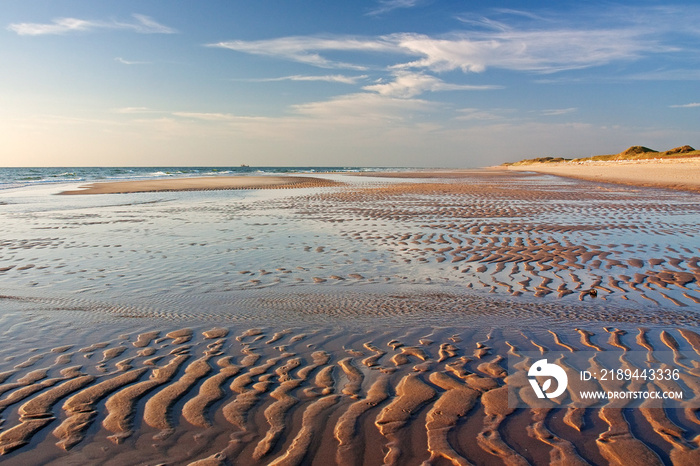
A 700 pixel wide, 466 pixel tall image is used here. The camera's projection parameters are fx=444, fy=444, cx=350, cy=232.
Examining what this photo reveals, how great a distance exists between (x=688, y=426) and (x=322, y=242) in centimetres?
853

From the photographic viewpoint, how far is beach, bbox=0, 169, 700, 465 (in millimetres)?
3112

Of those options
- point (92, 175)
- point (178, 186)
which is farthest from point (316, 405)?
point (92, 175)

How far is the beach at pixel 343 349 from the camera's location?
3.11m

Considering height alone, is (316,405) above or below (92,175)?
below

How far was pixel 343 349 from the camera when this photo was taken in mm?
4738

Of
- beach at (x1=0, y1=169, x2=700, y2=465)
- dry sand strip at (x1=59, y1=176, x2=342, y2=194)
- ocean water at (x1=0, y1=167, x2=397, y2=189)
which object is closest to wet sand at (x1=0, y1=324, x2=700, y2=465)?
beach at (x1=0, y1=169, x2=700, y2=465)

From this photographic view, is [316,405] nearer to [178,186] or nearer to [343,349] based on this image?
[343,349]

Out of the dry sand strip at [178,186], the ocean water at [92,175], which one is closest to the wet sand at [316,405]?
the dry sand strip at [178,186]

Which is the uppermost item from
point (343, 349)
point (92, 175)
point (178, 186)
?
point (92, 175)

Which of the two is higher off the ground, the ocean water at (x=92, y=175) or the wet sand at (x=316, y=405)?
the ocean water at (x=92, y=175)

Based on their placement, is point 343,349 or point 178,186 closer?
point 343,349

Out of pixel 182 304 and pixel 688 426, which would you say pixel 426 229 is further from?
pixel 688 426

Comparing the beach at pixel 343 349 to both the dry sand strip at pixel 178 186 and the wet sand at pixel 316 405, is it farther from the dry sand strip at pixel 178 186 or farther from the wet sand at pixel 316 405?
the dry sand strip at pixel 178 186

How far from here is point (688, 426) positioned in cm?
324
